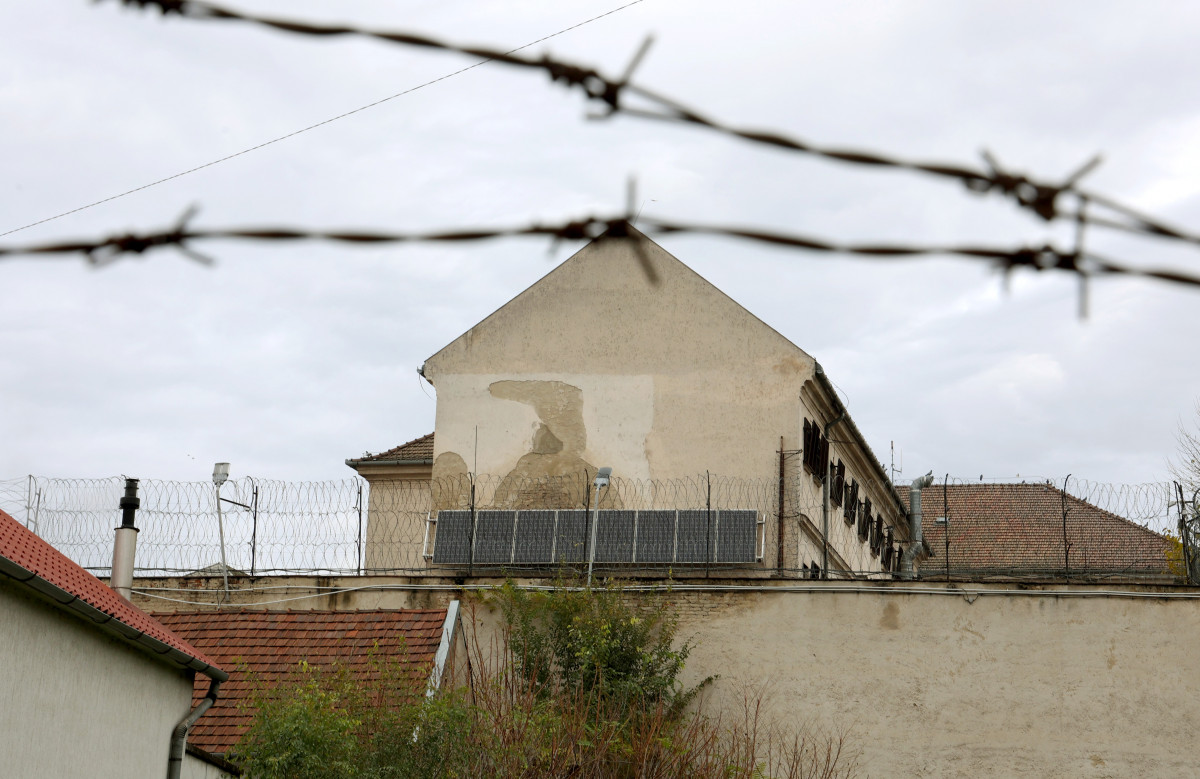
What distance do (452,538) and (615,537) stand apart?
2.56 metres

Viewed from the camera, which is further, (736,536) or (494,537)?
(494,537)

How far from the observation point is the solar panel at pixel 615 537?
823 inches

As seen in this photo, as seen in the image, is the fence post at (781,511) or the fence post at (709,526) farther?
the fence post at (781,511)

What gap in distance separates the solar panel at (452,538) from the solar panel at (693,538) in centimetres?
329

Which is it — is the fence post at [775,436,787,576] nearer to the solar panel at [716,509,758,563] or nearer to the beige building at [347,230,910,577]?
the beige building at [347,230,910,577]

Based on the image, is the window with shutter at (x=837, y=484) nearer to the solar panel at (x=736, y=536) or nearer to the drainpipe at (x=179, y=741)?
the solar panel at (x=736, y=536)

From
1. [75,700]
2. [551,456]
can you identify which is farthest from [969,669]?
[75,700]

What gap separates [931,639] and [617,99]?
14134 mm

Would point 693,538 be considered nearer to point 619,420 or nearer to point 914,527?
point 619,420

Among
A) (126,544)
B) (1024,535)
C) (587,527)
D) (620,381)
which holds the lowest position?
(126,544)

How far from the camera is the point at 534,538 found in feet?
69.9

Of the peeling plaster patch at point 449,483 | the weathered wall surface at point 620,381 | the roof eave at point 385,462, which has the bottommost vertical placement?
the peeling plaster patch at point 449,483

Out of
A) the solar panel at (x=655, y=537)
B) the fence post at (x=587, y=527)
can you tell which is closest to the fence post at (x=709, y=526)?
the solar panel at (x=655, y=537)

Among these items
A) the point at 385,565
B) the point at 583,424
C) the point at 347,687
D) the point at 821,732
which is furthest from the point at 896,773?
the point at 385,565
